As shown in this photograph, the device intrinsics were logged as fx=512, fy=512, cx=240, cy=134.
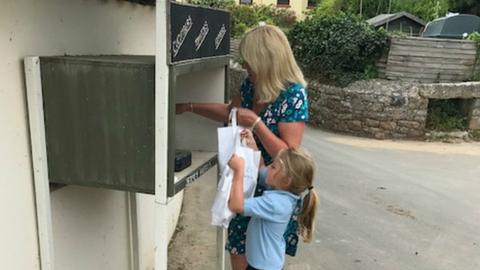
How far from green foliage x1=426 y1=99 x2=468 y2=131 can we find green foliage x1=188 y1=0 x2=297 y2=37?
8.50 metres

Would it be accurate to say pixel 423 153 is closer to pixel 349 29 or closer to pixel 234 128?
pixel 349 29

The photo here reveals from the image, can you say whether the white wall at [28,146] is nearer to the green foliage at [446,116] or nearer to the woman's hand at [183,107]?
the woman's hand at [183,107]

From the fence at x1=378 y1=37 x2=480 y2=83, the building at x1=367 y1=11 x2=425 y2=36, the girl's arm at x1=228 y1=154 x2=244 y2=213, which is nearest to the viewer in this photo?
the girl's arm at x1=228 y1=154 x2=244 y2=213

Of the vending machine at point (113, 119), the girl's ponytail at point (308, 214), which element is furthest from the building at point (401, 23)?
the vending machine at point (113, 119)

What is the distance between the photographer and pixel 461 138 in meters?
Answer: 9.92

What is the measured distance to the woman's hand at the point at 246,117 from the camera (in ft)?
8.24

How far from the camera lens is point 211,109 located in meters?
2.87

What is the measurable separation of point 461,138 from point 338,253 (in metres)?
6.51

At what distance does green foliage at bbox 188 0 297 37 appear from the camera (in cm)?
1811

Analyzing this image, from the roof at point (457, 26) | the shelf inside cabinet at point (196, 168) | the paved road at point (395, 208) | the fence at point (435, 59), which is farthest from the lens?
the roof at point (457, 26)

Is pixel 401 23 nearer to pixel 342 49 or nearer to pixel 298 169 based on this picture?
pixel 342 49

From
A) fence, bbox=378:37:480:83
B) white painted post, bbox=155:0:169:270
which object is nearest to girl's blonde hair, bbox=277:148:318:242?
white painted post, bbox=155:0:169:270

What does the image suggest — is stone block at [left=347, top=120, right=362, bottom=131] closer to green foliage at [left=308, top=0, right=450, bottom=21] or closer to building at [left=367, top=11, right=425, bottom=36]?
building at [left=367, top=11, right=425, bottom=36]

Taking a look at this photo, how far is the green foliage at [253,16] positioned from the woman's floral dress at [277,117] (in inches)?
585
